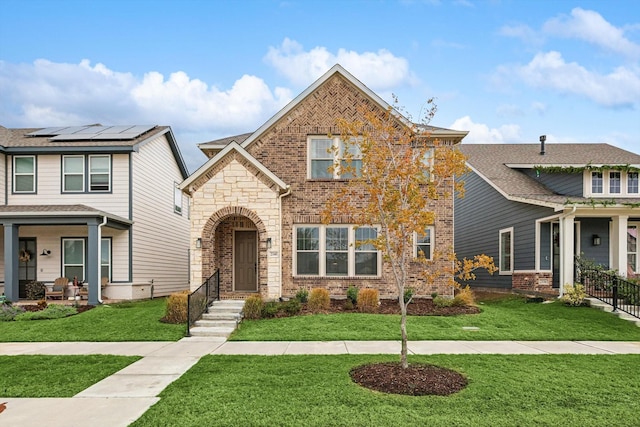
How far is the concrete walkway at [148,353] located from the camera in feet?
18.1

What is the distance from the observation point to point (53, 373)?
7516mm

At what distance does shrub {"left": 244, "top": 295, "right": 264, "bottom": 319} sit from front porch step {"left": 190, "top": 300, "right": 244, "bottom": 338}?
21 cm

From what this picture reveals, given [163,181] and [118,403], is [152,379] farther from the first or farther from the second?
[163,181]

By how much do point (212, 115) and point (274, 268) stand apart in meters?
27.5

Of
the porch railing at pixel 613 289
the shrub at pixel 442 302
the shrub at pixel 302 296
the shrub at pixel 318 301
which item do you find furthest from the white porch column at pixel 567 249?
the shrub at pixel 302 296

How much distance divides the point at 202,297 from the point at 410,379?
25.2 feet

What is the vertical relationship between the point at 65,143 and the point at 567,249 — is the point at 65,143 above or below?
above

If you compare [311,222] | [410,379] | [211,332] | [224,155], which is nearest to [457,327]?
[410,379]

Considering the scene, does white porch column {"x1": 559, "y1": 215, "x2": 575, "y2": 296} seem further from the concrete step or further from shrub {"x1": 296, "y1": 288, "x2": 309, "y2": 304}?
the concrete step

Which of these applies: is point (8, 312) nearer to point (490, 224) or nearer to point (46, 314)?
point (46, 314)

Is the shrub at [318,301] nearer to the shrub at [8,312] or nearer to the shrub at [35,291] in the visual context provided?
the shrub at [8,312]

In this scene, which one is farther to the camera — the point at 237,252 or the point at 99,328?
the point at 237,252

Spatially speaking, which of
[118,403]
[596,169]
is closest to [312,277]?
[118,403]

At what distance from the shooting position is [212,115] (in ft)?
128
